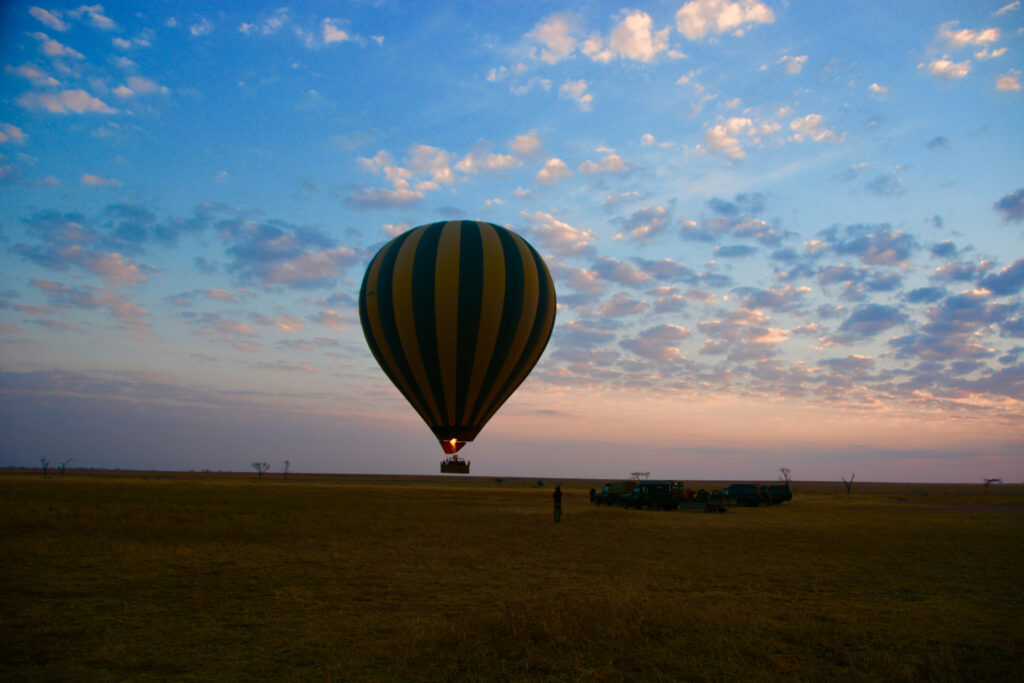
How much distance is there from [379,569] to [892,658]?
11.5 meters

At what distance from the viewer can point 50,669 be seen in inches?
319

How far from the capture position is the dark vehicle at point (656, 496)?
43250 millimetres

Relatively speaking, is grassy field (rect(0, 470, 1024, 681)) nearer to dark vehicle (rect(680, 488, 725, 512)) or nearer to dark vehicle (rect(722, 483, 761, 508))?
dark vehicle (rect(680, 488, 725, 512))

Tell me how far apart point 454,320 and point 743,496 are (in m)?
38.3

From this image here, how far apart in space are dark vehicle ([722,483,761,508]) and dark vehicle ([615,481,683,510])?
7.85 metres

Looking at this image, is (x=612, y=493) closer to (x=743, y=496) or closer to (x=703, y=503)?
(x=703, y=503)

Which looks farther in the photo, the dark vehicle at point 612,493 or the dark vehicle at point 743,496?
the dark vehicle at point 743,496

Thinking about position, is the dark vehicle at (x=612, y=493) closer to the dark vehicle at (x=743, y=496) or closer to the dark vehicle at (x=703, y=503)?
the dark vehicle at (x=703, y=503)

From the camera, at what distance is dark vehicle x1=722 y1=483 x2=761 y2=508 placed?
162 feet

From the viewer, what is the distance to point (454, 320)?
2066 cm

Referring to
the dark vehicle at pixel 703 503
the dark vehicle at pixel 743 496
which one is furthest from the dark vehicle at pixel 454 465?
the dark vehicle at pixel 743 496

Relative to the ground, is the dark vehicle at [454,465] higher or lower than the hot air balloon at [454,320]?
lower

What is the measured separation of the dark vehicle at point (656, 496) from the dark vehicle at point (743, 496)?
7.85 metres

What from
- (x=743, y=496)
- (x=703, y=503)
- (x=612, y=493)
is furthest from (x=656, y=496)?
(x=743, y=496)
